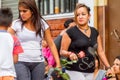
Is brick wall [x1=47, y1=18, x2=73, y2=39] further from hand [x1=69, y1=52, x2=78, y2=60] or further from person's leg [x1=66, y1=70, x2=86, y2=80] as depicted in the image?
hand [x1=69, y1=52, x2=78, y2=60]

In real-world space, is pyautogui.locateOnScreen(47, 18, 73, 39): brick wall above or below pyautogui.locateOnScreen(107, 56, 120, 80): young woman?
above

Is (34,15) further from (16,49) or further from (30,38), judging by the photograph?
(16,49)

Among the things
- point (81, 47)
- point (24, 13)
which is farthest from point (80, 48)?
point (24, 13)

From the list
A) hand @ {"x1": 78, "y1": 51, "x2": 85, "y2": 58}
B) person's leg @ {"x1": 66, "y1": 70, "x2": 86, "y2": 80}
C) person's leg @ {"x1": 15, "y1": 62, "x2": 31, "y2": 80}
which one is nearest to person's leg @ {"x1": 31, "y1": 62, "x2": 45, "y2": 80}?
person's leg @ {"x1": 15, "y1": 62, "x2": 31, "y2": 80}

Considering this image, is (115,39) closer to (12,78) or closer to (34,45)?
(34,45)

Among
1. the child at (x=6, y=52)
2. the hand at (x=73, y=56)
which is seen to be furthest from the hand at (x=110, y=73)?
the child at (x=6, y=52)

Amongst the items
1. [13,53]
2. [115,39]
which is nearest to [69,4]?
[115,39]

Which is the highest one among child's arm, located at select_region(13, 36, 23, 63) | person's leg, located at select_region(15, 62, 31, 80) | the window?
the window

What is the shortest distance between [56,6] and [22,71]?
4.40 m

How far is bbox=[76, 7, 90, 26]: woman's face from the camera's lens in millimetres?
6098

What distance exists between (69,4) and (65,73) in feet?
13.0

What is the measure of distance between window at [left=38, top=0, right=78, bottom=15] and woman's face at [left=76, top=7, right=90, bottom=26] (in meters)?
3.42

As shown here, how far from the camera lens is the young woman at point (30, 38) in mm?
5812

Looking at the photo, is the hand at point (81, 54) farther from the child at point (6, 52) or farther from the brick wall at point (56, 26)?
the brick wall at point (56, 26)
